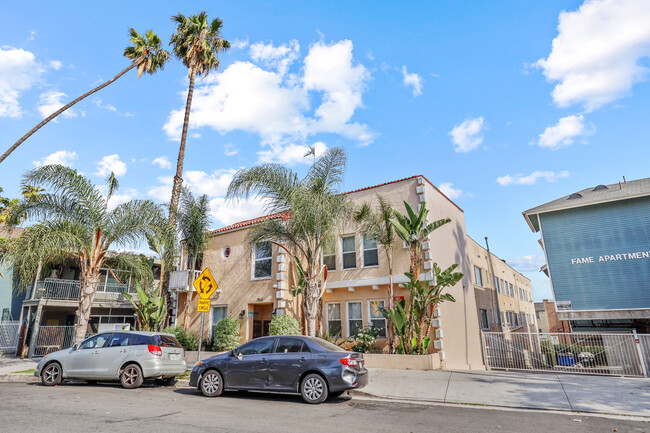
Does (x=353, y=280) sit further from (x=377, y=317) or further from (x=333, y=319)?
(x=333, y=319)

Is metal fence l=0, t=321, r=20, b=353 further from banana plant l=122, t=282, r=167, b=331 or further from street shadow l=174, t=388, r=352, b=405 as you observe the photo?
street shadow l=174, t=388, r=352, b=405

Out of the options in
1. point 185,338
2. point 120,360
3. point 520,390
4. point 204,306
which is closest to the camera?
point 520,390

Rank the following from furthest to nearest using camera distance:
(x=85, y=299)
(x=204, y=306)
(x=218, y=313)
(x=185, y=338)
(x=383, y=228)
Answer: (x=218, y=313) → (x=185, y=338) → (x=383, y=228) → (x=85, y=299) → (x=204, y=306)

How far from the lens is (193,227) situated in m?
19.3

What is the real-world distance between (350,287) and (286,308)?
295 cm

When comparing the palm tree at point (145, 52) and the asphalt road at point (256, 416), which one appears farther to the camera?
the palm tree at point (145, 52)

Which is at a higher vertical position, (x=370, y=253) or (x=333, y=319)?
(x=370, y=253)

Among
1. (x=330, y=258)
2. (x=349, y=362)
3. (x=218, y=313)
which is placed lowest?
(x=349, y=362)

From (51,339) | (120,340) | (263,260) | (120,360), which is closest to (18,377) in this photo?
(120,340)

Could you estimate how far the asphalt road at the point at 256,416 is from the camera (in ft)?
20.5

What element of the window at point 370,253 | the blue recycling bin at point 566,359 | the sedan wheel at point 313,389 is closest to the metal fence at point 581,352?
the blue recycling bin at point 566,359

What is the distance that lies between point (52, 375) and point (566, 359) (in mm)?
18536

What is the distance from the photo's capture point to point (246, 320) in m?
17.9

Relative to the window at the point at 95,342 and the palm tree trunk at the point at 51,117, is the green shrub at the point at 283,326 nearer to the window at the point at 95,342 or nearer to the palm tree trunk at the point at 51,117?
the window at the point at 95,342
